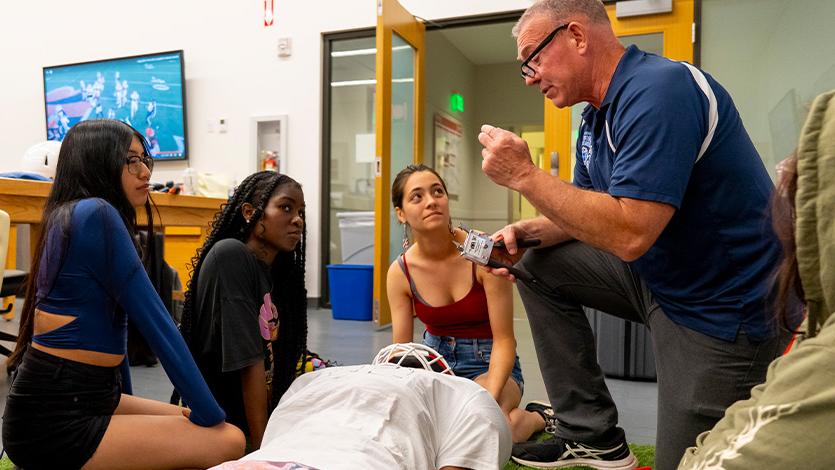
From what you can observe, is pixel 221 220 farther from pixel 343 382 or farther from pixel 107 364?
pixel 343 382

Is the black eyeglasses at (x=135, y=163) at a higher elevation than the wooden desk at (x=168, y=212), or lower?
higher

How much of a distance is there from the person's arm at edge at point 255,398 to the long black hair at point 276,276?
15cm

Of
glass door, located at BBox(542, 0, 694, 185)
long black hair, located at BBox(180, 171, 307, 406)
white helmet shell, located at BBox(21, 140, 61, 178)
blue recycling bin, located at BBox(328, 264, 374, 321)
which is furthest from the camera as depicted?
blue recycling bin, located at BBox(328, 264, 374, 321)

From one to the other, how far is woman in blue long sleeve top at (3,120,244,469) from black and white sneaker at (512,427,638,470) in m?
0.72

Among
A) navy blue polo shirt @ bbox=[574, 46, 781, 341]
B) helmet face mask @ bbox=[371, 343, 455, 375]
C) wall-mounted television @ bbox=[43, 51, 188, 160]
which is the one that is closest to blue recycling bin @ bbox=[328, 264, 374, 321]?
wall-mounted television @ bbox=[43, 51, 188, 160]

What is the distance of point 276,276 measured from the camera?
6.43 ft

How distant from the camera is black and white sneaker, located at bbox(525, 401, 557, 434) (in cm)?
195

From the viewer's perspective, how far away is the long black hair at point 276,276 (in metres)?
1.84

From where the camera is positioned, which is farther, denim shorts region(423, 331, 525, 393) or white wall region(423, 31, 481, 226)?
white wall region(423, 31, 481, 226)

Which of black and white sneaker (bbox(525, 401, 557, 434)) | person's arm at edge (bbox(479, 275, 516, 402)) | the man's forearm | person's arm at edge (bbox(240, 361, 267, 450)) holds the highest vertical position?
the man's forearm

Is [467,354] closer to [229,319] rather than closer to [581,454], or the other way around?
[581,454]

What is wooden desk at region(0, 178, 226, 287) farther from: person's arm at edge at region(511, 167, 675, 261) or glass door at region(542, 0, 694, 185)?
glass door at region(542, 0, 694, 185)

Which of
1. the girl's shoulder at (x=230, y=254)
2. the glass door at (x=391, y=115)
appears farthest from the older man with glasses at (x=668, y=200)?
the glass door at (x=391, y=115)

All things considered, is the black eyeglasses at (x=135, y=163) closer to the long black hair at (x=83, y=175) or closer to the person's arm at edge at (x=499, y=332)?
the long black hair at (x=83, y=175)
